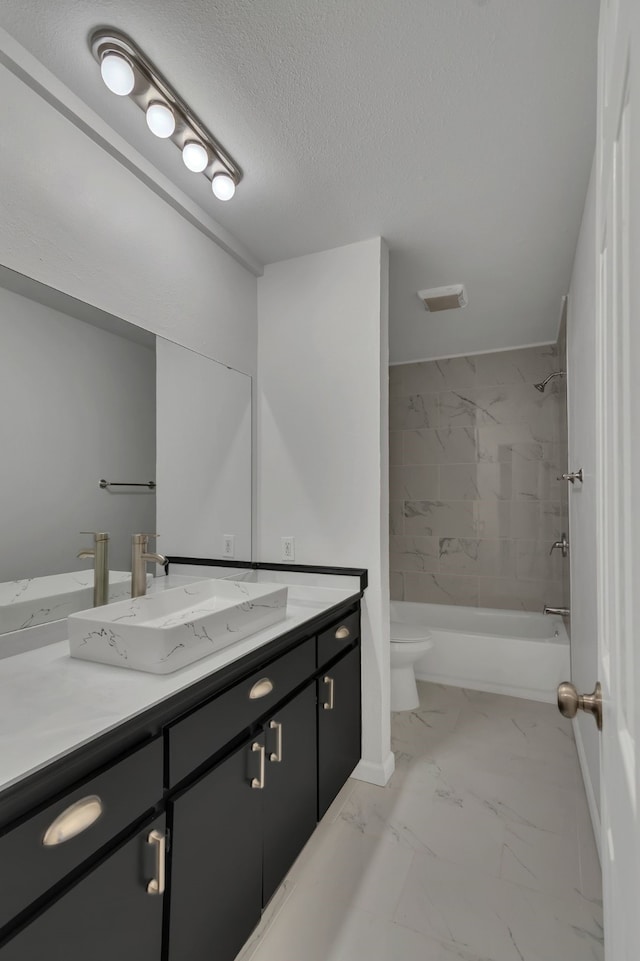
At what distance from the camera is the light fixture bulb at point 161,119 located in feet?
4.59

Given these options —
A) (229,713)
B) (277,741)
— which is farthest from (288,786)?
(229,713)

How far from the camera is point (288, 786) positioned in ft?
5.16

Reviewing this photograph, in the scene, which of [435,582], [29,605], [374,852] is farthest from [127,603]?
[435,582]

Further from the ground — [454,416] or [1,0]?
[1,0]

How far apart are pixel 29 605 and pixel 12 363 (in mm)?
691

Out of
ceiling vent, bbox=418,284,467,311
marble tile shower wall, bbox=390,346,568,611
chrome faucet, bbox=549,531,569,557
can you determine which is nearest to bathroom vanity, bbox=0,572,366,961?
ceiling vent, bbox=418,284,467,311

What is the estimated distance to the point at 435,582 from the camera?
402cm

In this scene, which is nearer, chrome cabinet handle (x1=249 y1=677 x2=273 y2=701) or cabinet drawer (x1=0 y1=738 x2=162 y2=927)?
cabinet drawer (x1=0 y1=738 x2=162 y2=927)

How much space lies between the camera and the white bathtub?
3074 millimetres

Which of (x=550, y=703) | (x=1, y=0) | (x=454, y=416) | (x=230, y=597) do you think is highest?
(x=1, y=0)

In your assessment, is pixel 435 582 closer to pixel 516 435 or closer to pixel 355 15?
pixel 516 435

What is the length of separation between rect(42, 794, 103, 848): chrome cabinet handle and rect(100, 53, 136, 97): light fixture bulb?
161cm

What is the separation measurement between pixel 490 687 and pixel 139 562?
2502 millimetres

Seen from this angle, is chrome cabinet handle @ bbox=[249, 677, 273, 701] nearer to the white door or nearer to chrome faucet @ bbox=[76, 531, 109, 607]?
chrome faucet @ bbox=[76, 531, 109, 607]
